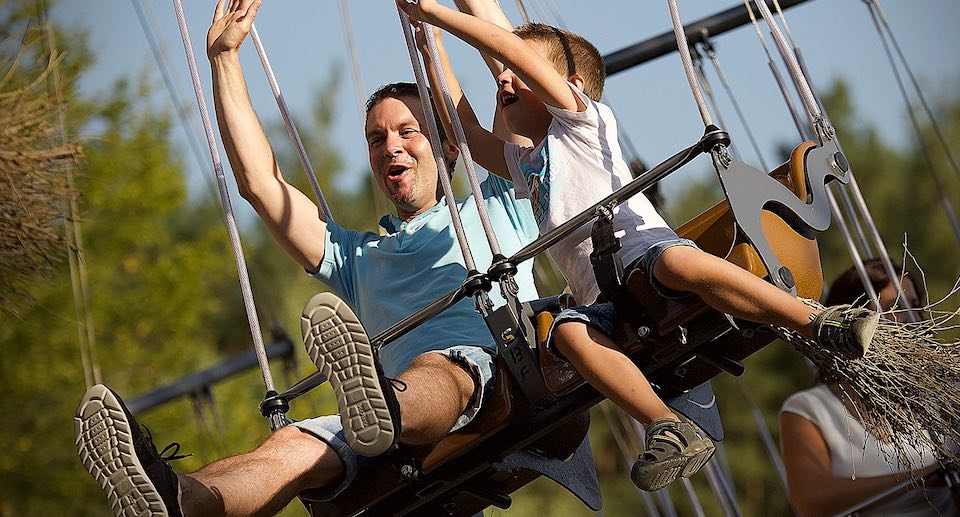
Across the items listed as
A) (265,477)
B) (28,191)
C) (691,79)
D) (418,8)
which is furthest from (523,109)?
(28,191)

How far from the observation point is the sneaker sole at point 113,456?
2.20m

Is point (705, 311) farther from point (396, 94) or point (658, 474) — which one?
point (396, 94)

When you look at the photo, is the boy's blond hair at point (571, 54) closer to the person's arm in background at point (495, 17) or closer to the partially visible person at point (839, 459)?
the person's arm in background at point (495, 17)

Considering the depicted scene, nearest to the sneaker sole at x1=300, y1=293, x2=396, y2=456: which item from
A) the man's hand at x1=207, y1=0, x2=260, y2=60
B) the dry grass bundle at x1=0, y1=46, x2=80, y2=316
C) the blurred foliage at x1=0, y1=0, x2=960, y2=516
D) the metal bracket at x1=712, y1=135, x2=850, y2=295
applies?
the metal bracket at x1=712, y1=135, x2=850, y2=295

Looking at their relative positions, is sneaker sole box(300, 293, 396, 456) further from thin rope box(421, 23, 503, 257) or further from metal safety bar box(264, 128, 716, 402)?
thin rope box(421, 23, 503, 257)

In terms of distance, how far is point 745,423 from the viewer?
16875 millimetres

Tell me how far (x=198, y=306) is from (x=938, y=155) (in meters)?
10.7

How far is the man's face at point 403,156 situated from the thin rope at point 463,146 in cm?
19

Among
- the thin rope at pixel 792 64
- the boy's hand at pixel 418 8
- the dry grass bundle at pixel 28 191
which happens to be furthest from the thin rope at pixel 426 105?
the dry grass bundle at pixel 28 191

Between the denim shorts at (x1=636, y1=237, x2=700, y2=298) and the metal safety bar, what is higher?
the metal safety bar

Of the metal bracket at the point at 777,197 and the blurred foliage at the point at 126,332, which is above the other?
the blurred foliage at the point at 126,332

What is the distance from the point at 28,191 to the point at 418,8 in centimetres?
183

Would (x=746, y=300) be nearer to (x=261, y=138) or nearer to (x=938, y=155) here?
(x=261, y=138)

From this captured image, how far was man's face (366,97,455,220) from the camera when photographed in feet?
10.1
